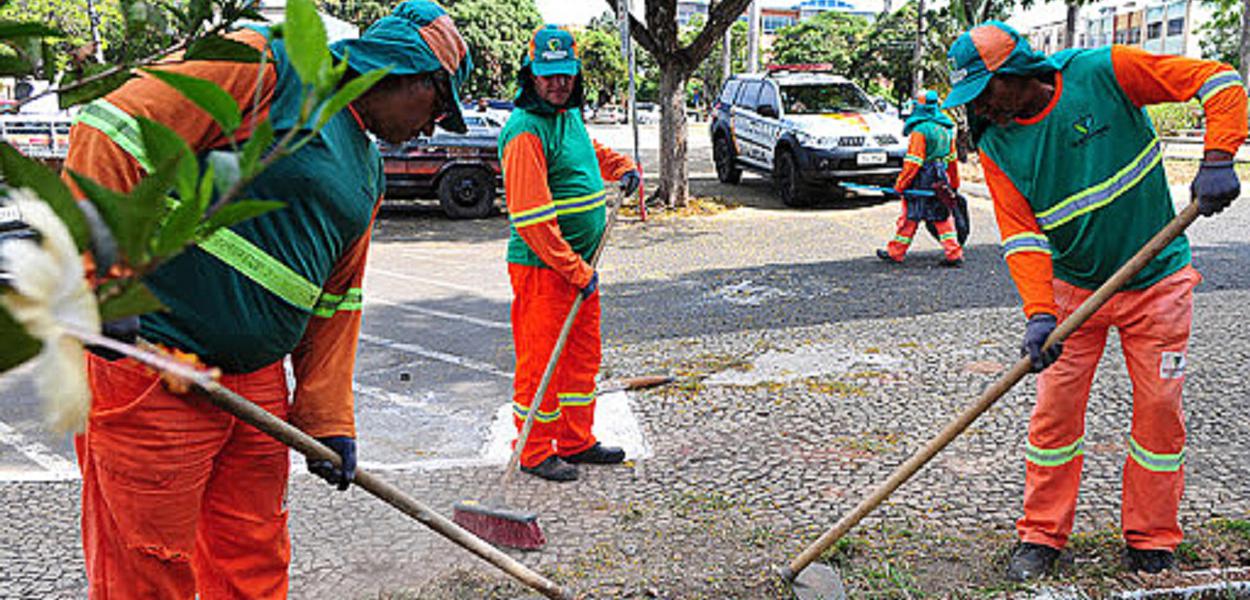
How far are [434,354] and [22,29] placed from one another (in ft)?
19.6

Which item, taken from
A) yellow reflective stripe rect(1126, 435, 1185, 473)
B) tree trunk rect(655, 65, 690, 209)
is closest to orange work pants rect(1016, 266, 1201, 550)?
yellow reflective stripe rect(1126, 435, 1185, 473)

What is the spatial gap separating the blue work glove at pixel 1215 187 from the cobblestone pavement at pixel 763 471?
1.38 metres

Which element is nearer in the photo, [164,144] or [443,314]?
[164,144]

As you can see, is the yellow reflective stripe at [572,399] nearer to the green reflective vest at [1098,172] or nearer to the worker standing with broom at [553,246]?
the worker standing with broom at [553,246]

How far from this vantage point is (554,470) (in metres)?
4.59

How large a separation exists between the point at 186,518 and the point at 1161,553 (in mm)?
3037

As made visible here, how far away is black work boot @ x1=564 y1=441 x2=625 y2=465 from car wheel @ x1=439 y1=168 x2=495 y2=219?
9.81m

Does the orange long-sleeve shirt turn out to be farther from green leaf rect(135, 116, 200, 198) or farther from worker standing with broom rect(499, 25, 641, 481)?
green leaf rect(135, 116, 200, 198)

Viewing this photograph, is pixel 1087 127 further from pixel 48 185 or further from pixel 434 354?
pixel 434 354

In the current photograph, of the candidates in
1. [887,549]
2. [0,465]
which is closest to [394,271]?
[0,465]

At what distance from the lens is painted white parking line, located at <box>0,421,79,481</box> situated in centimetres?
464

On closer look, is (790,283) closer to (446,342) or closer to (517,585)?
(446,342)

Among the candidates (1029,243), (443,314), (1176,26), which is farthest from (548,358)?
(1176,26)

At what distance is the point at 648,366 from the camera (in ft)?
21.1
